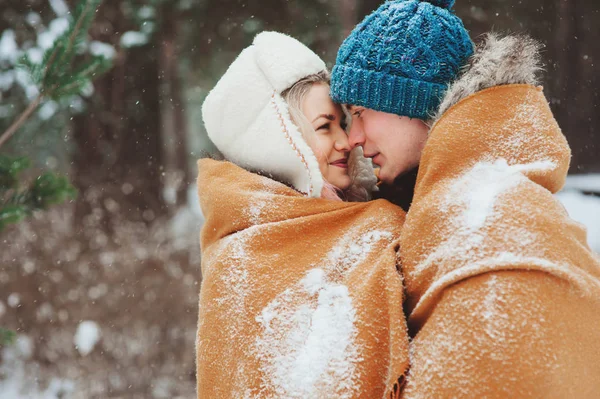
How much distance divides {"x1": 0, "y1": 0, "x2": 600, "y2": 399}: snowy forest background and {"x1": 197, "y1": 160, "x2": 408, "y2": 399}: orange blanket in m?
3.88

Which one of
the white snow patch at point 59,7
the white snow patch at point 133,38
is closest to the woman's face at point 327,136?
the white snow patch at point 59,7

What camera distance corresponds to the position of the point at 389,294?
1.27 m

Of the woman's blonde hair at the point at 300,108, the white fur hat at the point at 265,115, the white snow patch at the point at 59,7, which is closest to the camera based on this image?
the white fur hat at the point at 265,115

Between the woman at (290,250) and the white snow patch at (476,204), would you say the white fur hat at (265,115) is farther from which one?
the white snow patch at (476,204)

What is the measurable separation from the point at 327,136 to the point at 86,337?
441 centimetres

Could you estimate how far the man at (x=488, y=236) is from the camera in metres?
1.07

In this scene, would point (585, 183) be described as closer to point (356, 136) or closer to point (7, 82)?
point (356, 136)

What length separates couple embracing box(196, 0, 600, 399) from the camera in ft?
3.63

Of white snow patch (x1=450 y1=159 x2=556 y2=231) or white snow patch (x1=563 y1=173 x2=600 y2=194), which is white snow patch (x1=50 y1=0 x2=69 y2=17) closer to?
white snow patch (x1=450 y1=159 x2=556 y2=231)

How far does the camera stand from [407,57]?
1.63 m

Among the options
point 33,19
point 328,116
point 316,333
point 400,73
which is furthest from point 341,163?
point 33,19

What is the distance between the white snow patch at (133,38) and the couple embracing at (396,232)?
20.7ft

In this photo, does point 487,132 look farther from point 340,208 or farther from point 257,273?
point 257,273

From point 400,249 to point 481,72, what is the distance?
51cm
